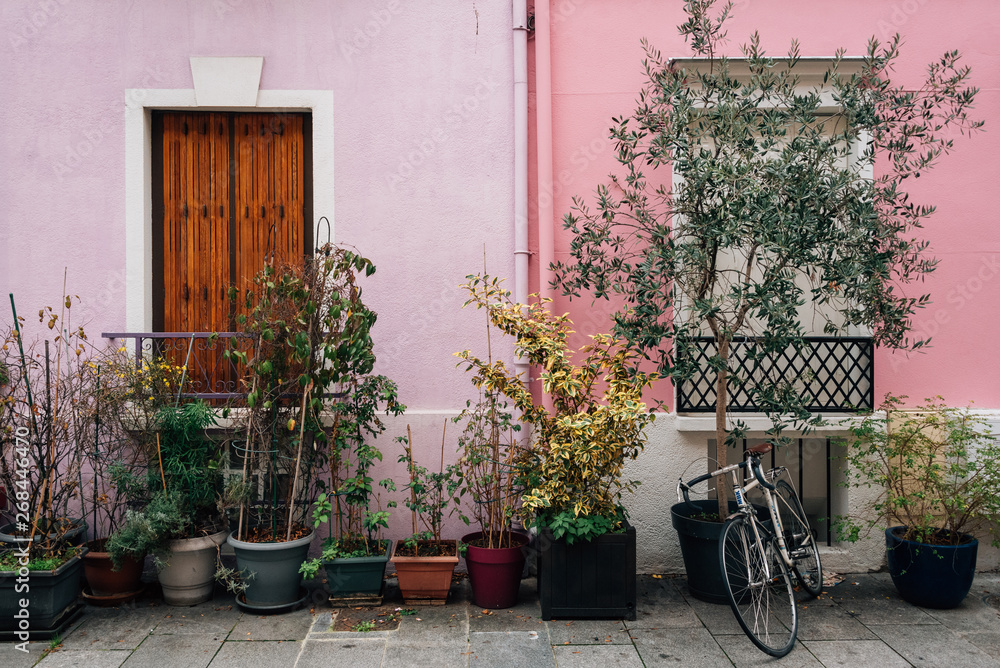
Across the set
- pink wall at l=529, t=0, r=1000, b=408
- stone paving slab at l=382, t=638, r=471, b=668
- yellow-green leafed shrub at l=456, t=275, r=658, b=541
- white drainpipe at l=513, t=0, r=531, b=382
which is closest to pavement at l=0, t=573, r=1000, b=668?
stone paving slab at l=382, t=638, r=471, b=668

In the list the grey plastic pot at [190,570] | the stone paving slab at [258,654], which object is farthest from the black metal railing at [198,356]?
the stone paving slab at [258,654]

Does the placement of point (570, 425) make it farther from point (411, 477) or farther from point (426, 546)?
point (426, 546)

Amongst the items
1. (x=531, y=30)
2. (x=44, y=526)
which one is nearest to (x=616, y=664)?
(x=44, y=526)

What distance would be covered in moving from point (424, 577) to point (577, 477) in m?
1.21

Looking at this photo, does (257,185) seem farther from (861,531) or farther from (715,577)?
(861,531)

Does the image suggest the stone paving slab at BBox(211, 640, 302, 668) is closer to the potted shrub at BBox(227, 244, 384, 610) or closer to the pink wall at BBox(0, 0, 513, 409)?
the potted shrub at BBox(227, 244, 384, 610)

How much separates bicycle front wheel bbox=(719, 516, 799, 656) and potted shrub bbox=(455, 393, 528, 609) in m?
1.31

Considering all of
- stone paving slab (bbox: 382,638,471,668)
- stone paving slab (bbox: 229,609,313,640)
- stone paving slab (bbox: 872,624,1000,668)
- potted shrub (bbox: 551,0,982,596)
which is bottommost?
stone paving slab (bbox: 872,624,1000,668)

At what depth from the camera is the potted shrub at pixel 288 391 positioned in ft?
14.5

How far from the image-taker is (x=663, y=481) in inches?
208

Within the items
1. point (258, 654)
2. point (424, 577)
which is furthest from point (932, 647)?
point (258, 654)

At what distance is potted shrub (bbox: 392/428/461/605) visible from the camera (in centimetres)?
455

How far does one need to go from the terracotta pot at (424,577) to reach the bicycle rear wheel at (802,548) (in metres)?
2.17

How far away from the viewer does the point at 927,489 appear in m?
4.77
